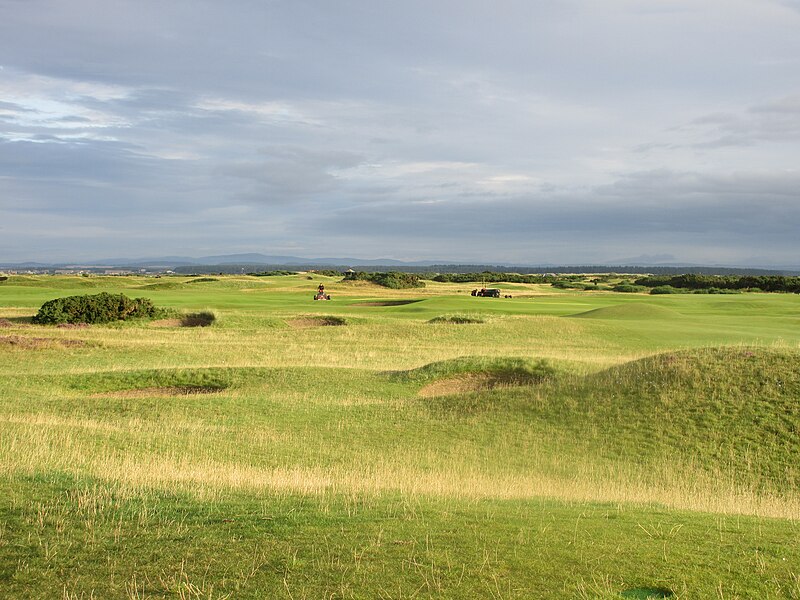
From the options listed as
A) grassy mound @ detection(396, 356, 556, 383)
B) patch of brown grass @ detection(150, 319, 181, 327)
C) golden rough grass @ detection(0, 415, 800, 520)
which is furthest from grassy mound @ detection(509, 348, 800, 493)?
patch of brown grass @ detection(150, 319, 181, 327)

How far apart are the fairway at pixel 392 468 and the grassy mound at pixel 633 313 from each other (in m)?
11.5

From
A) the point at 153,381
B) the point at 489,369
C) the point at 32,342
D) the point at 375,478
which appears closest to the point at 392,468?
the point at 375,478

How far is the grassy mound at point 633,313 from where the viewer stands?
49.8 m

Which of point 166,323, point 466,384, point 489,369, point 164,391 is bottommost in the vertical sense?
point 164,391

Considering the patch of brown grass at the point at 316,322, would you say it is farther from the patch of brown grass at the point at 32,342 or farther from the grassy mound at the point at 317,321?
the patch of brown grass at the point at 32,342

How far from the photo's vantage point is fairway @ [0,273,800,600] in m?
6.75

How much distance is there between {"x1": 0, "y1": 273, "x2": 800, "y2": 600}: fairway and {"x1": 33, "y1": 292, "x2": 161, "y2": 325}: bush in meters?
2.92

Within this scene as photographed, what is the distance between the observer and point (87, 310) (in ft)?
139

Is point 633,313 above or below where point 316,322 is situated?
above

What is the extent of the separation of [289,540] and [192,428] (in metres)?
11.7

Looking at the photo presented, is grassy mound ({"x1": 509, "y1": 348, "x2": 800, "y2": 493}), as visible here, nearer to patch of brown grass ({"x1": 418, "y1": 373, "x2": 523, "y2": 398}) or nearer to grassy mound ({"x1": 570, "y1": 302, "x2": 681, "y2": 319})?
patch of brown grass ({"x1": 418, "y1": 373, "x2": 523, "y2": 398})

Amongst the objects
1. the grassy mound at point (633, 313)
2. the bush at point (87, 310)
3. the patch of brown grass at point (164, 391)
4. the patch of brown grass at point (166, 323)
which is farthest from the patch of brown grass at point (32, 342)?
the grassy mound at point (633, 313)

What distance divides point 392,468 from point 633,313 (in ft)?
132

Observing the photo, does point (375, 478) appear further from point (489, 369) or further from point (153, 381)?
point (153, 381)
